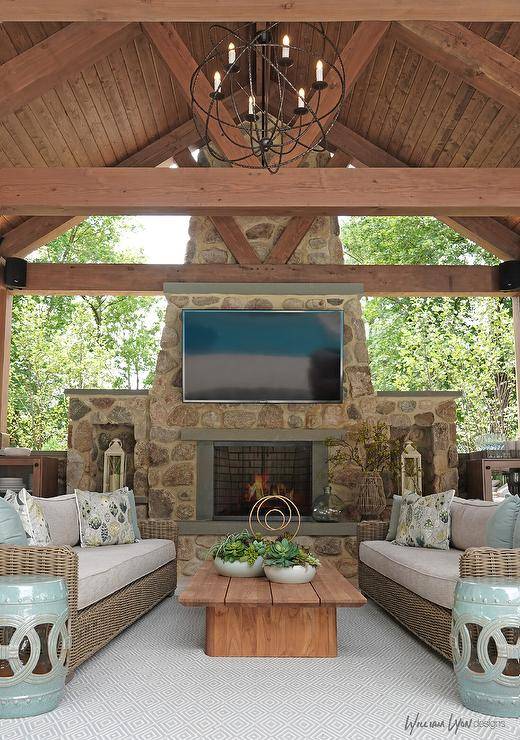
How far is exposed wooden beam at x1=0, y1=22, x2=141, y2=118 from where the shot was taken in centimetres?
524

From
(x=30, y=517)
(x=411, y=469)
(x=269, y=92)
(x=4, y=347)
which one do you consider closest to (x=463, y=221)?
(x=269, y=92)

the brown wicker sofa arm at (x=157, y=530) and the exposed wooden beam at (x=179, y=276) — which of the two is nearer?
the brown wicker sofa arm at (x=157, y=530)

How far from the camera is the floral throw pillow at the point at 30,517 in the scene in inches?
155

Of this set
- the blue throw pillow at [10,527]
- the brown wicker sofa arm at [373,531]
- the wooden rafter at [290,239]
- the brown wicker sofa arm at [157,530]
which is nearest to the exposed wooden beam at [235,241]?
the wooden rafter at [290,239]

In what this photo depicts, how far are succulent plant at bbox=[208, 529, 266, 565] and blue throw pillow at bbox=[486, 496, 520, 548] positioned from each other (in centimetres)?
132

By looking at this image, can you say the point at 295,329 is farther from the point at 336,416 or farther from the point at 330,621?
the point at 330,621

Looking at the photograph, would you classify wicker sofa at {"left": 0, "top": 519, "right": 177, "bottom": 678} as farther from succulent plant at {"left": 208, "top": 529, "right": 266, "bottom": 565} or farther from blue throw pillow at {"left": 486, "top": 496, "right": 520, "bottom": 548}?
blue throw pillow at {"left": 486, "top": 496, "right": 520, "bottom": 548}

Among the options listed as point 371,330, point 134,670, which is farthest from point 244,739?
point 371,330

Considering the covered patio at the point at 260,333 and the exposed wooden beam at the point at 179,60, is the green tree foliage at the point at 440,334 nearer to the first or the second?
the covered patio at the point at 260,333

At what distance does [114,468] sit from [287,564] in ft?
11.6

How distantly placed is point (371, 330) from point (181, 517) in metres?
7.77

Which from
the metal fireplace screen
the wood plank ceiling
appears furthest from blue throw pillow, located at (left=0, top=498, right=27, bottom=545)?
the wood plank ceiling

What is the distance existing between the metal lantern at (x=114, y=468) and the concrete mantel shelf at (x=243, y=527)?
31.1 inches

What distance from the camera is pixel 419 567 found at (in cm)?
403
